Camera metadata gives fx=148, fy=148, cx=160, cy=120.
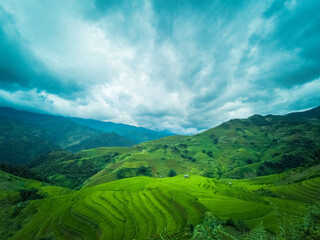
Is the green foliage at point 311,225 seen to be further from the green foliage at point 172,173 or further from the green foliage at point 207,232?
the green foliage at point 172,173

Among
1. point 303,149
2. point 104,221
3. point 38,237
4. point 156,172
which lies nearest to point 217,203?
point 104,221

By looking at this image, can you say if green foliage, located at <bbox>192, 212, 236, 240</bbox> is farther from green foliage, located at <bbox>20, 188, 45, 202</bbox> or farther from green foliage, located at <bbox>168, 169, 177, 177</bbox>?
green foliage, located at <bbox>168, 169, 177, 177</bbox>

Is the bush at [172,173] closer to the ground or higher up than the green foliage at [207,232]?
closer to the ground

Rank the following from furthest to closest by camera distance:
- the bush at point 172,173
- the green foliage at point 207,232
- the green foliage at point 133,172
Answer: the bush at point 172,173
the green foliage at point 133,172
the green foliage at point 207,232

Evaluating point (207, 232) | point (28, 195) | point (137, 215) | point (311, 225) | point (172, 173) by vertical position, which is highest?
point (207, 232)

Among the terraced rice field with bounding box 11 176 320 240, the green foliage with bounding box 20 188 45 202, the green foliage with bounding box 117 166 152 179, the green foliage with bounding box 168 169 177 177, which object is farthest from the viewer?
the green foliage with bounding box 168 169 177 177

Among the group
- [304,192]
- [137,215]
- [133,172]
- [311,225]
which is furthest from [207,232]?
[133,172]

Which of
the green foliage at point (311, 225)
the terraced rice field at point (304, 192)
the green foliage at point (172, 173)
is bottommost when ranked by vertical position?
the green foliage at point (172, 173)

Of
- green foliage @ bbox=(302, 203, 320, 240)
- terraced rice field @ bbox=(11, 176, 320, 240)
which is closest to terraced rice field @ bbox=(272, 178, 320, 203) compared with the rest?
terraced rice field @ bbox=(11, 176, 320, 240)

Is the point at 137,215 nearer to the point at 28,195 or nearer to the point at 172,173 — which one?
the point at 28,195

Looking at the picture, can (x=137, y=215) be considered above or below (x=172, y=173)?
above

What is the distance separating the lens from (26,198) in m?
83.0

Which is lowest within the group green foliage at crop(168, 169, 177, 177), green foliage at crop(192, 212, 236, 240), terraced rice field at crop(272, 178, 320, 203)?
green foliage at crop(168, 169, 177, 177)

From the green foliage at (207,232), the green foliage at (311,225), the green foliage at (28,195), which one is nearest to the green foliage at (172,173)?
the green foliage at (28,195)
